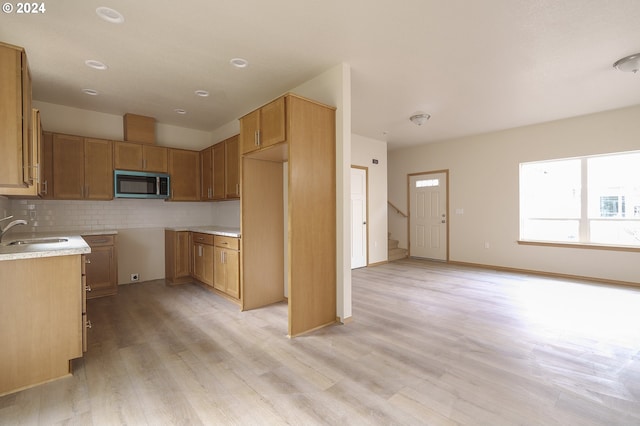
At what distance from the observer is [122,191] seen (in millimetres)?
4582

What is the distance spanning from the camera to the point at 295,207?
2.95m

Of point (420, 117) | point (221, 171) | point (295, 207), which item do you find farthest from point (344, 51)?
point (221, 171)

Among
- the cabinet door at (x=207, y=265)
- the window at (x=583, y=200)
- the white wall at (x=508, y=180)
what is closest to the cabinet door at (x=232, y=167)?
the cabinet door at (x=207, y=265)

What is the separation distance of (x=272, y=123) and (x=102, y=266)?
3.36 meters

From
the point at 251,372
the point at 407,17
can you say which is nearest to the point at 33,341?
the point at 251,372

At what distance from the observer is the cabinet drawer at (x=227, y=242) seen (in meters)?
3.77

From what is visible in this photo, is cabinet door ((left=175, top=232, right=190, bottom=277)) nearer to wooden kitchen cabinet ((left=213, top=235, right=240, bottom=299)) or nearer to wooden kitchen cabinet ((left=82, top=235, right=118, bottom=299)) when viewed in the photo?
wooden kitchen cabinet ((left=82, top=235, right=118, bottom=299))

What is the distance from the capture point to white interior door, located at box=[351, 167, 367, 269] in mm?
6184

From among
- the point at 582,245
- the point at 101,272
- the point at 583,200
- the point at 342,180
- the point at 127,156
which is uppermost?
the point at 127,156

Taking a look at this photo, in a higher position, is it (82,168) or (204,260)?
(82,168)

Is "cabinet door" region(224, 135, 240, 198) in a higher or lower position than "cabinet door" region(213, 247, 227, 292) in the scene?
higher

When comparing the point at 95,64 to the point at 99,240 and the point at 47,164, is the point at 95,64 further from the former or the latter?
the point at 99,240

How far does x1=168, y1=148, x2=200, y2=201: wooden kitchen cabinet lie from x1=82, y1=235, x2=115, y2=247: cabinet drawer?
1.17m

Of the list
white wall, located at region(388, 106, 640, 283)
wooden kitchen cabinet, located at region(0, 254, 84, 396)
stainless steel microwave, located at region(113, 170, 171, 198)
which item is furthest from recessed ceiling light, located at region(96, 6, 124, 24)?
white wall, located at region(388, 106, 640, 283)
